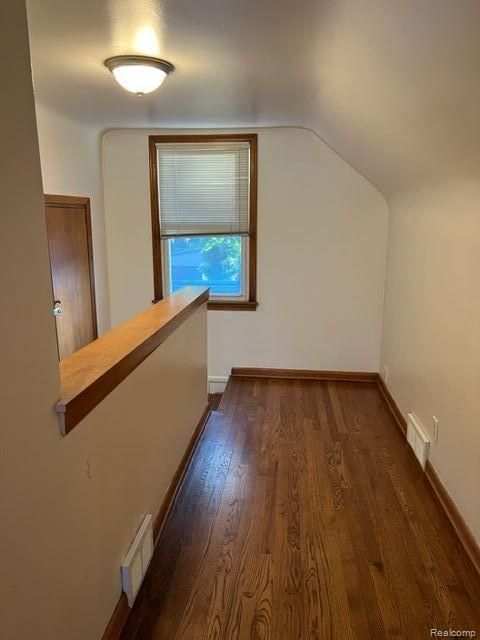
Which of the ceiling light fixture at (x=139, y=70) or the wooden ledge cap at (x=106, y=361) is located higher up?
the ceiling light fixture at (x=139, y=70)

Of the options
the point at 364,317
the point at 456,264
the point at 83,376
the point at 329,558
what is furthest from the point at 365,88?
the point at 364,317

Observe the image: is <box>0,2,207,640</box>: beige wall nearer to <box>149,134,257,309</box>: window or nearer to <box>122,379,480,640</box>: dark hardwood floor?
<box>122,379,480,640</box>: dark hardwood floor

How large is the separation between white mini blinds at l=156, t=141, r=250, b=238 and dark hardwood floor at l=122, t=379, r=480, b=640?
6.35ft

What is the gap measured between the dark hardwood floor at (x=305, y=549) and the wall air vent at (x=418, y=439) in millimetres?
86

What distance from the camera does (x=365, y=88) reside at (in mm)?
2076

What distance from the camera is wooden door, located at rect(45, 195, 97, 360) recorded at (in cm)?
333

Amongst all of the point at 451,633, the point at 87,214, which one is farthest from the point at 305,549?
the point at 87,214

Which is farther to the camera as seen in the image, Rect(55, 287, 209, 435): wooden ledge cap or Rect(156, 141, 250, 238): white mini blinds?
Rect(156, 141, 250, 238): white mini blinds

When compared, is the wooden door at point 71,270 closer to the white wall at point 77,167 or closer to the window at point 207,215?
the white wall at point 77,167

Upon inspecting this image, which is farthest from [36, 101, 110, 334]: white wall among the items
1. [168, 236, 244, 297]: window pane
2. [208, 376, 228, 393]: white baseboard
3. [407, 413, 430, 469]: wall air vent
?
[407, 413, 430, 469]: wall air vent

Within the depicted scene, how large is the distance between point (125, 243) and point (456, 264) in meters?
2.97

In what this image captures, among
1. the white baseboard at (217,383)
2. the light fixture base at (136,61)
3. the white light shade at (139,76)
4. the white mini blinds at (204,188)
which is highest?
the light fixture base at (136,61)

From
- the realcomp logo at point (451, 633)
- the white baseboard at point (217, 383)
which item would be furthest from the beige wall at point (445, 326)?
the white baseboard at point (217, 383)

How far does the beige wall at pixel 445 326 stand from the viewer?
2.04 metres
